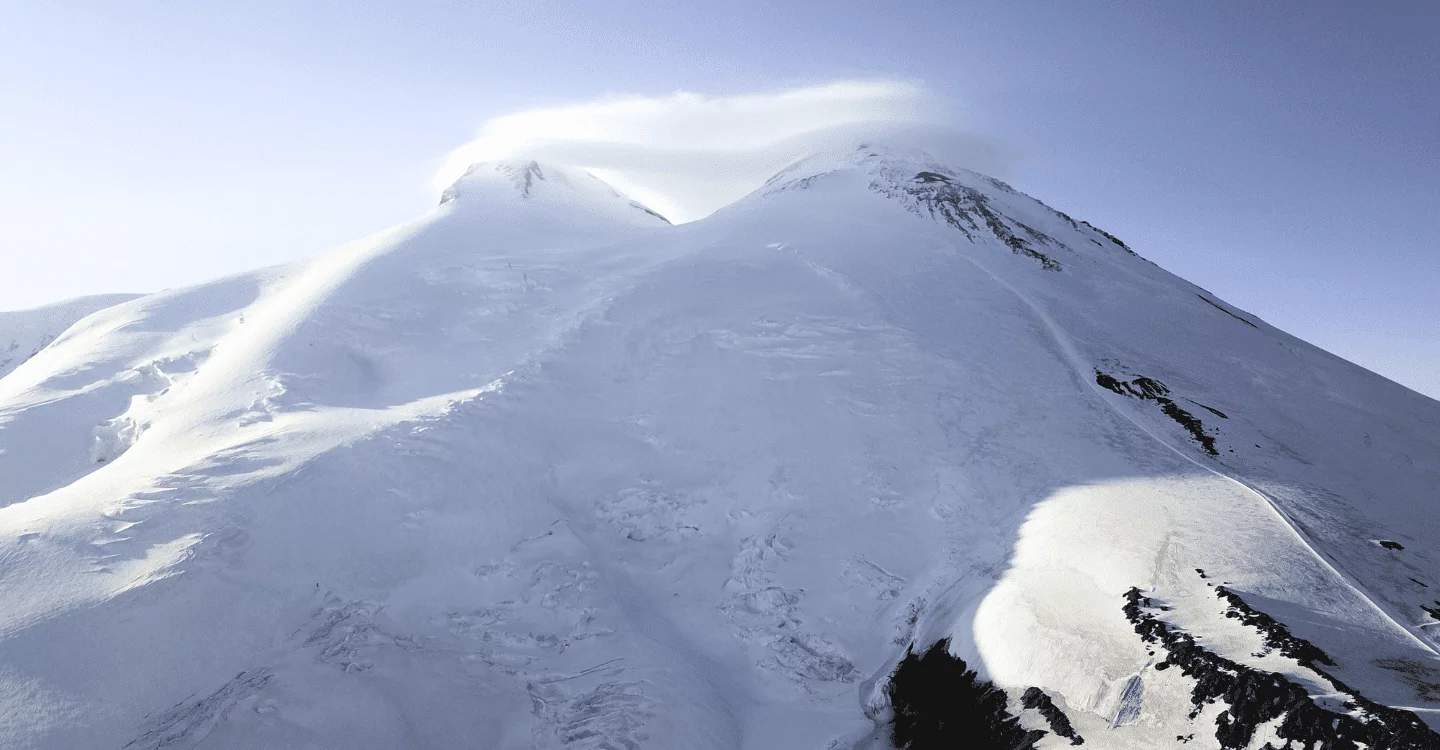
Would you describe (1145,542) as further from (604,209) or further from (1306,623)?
(604,209)

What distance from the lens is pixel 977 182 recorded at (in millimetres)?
41312

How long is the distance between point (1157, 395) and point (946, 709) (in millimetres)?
15112

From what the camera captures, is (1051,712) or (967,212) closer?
(1051,712)

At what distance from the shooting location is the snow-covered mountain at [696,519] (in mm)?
10227

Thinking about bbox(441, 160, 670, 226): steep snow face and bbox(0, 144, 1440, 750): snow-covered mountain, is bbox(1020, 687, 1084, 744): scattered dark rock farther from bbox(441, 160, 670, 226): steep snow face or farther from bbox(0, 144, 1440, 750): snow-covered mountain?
bbox(441, 160, 670, 226): steep snow face

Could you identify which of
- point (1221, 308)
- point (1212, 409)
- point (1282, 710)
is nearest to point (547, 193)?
point (1212, 409)

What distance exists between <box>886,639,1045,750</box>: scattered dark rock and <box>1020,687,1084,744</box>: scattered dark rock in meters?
0.24

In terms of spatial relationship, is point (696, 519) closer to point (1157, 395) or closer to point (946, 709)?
point (946, 709)

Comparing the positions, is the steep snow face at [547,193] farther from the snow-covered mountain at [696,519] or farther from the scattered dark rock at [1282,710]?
the scattered dark rock at [1282,710]

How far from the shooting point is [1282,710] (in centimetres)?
840

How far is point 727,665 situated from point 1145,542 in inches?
310

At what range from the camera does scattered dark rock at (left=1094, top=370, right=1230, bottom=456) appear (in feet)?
66.6

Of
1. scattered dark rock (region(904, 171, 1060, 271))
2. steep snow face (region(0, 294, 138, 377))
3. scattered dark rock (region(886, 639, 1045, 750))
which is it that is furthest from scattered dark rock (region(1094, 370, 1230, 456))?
steep snow face (region(0, 294, 138, 377))

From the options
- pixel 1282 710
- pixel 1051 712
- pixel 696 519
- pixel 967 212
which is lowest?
pixel 696 519
